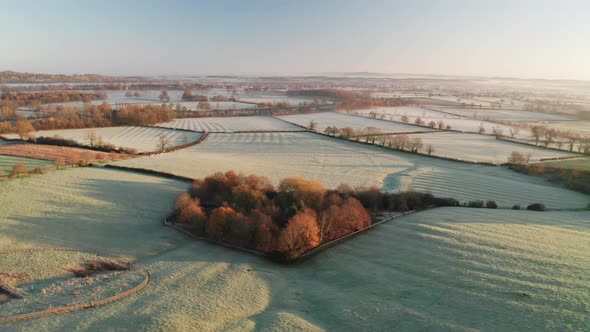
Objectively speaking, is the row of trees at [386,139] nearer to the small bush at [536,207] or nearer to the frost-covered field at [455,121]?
the frost-covered field at [455,121]

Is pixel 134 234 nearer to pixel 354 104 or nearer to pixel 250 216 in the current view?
pixel 250 216

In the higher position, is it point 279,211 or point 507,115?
point 507,115

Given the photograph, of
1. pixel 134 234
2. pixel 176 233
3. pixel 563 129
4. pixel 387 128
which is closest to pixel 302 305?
pixel 176 233

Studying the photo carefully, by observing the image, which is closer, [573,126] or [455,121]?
[573,126]

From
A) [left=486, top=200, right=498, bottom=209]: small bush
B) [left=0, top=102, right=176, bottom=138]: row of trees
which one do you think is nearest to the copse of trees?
[left=486, top=200, right=498, bottom=209]: small bush

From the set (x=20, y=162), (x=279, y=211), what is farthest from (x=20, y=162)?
(x=279, y=211)

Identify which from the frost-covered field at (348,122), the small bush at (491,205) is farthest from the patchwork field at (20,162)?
the frost-covered field at (348,122)

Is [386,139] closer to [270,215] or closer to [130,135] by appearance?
[270,215]
